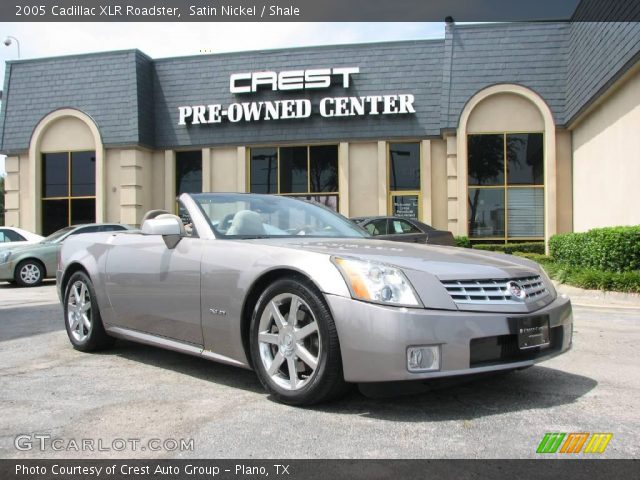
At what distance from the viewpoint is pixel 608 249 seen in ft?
34.1

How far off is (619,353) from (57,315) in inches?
259

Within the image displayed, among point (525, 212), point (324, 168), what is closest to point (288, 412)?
point (525, 212)

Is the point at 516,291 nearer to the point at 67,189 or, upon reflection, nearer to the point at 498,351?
the point at 498,351

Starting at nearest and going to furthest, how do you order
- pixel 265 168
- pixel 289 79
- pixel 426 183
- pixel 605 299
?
pixel 605 299
pixel 426 183
pixel 289 79
pixel 265 168

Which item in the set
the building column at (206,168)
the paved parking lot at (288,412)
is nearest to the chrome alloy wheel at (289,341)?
the paved parking lot at (288,412)

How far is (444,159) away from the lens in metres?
18.4

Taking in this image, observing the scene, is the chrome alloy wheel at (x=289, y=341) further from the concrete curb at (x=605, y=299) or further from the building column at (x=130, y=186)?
the building column at (x=130, y=186)

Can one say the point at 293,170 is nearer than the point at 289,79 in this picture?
No

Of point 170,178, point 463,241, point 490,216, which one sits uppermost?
point 170,178

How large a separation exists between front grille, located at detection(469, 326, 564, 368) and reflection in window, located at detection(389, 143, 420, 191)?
15.4 m

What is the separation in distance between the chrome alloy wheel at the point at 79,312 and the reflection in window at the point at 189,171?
48.6 feet

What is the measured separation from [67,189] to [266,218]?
18037 mm

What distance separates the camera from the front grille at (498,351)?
3293 mm

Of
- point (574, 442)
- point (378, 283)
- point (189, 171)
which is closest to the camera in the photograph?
point (574, 442)
